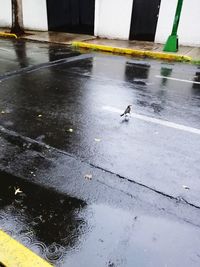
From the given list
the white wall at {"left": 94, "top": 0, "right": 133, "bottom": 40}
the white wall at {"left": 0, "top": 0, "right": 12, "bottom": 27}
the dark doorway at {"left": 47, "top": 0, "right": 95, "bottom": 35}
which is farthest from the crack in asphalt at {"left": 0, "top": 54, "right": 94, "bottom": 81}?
the white wall at {"left": 0, "top": 0, "right": 12, "bottom": 27}

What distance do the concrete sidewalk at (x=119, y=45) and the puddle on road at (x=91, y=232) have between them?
349 inches

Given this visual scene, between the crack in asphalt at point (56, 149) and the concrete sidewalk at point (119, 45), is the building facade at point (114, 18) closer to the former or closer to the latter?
the concrete sidewalk at point (119, 45)

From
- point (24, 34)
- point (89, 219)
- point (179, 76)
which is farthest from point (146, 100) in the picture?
point (24, 34)

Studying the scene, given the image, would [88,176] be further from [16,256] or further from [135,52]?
[135,52]

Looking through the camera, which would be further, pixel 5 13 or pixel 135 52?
pixel 5 13

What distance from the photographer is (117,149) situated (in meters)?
4.40

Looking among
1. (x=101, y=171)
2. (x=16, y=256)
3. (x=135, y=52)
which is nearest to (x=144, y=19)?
(x=135, y=52)

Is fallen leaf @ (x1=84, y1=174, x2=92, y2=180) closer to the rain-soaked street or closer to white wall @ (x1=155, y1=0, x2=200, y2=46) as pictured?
the rain-soaked street

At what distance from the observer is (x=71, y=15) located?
1573 cm

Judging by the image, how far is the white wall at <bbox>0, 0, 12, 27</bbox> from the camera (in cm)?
1727

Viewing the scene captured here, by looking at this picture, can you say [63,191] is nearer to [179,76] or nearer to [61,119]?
[61,119]

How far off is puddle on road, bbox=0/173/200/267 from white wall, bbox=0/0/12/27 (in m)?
16.8

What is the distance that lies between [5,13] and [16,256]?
18.0m

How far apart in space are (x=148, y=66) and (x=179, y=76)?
149 centimetres
